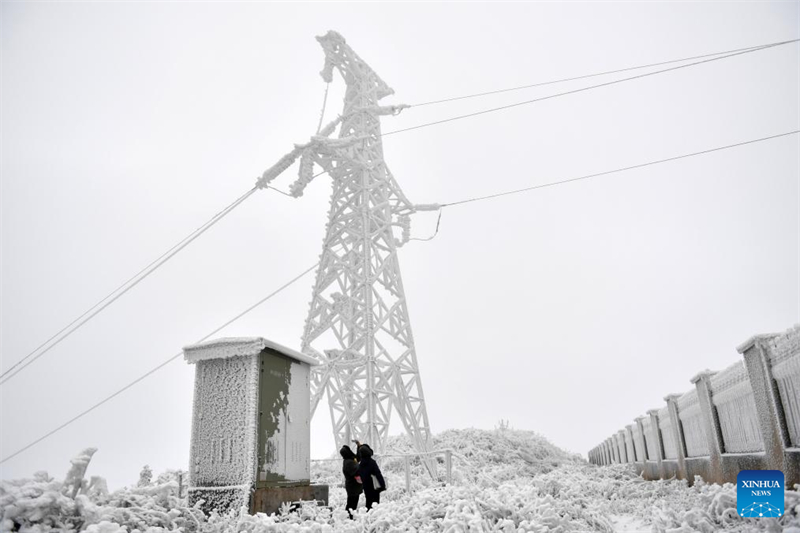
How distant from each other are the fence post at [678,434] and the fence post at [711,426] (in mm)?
1979

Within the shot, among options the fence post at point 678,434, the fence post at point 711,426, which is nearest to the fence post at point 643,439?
the fence post at point 678,434

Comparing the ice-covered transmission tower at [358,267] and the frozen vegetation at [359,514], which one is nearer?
the frozen vegetation at [359,514]

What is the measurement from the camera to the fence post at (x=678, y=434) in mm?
12602

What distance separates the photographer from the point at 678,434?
1280 cm

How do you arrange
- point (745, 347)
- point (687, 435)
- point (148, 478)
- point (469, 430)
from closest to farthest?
point (745, 347) < point (148, 478) < point (687, 435) < point (469, 430)

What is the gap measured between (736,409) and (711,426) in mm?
1121

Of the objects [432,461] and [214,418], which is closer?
[214,418]

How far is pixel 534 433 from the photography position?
27797 millimetres

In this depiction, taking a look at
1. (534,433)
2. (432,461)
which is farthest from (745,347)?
(534,433)

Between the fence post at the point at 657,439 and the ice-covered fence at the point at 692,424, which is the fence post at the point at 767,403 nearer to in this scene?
the ice-covered fence at the point at 692,424

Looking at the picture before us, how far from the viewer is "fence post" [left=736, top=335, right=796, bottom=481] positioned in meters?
7.12

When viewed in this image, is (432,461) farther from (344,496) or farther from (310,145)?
(310,145)

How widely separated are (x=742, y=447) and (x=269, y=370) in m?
7.48

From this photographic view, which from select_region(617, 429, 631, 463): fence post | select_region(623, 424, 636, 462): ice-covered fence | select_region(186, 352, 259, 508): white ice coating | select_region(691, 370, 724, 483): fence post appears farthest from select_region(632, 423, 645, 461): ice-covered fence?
select_region(186, 352, 259, 508): white ice coating
